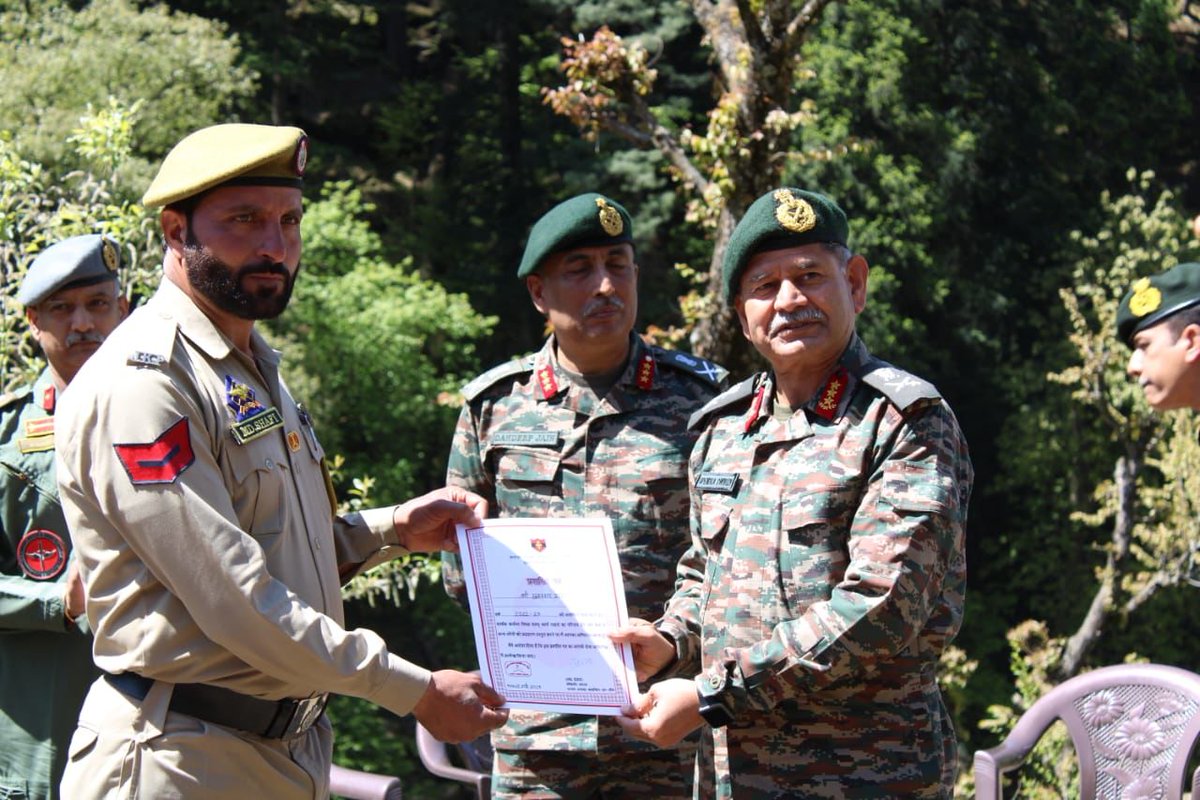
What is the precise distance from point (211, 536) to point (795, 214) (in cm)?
149

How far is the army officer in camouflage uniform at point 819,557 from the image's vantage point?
9.70ft

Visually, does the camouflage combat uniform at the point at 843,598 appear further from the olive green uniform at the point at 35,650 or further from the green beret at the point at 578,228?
the olive green uniform at the point at 35,650

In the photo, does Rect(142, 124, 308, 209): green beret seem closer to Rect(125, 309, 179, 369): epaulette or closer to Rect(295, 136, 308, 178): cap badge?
Rect(295, 136, 308, 178): cap badge

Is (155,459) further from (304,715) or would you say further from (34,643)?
(34,643)

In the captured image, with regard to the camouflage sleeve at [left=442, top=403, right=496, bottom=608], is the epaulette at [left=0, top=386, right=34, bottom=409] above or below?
above

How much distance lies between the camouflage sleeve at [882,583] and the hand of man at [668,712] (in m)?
0.19

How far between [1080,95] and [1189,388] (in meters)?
24.3

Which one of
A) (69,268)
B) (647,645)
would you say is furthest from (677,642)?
(69,268)

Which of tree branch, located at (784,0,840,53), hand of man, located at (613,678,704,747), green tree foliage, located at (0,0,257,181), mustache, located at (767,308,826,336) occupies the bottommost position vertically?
hand of man, located at (613,678,704,747)

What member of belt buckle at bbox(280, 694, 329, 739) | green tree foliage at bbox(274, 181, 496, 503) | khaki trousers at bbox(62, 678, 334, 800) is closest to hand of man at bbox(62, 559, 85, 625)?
khaki trousers at bbox(62, 678, 334, 800)

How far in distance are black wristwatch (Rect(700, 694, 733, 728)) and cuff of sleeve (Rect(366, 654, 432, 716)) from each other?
62 centimetres

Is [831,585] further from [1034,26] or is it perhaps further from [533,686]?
[1034,26]

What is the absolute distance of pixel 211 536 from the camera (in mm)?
2816

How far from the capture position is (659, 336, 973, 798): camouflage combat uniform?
294cm
